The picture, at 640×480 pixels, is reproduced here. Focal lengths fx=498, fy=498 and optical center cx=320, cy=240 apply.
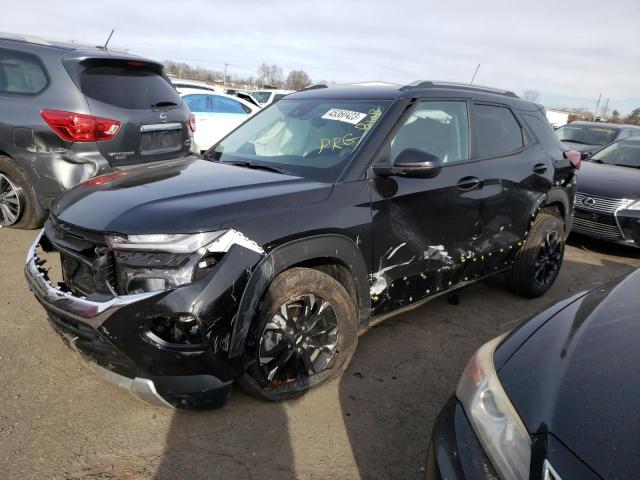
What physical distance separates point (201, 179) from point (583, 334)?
2.01m

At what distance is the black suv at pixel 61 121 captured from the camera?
14.4 feet

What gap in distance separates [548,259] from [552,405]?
11.1 ft

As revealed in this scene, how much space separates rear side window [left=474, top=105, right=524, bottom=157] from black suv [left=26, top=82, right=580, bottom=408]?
15 millimetres

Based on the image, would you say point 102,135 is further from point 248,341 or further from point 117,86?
point 248,341

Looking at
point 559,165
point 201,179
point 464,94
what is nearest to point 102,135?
point 201,179

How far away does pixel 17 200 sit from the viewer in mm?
4730

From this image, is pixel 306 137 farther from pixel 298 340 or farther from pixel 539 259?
pixel 539 259

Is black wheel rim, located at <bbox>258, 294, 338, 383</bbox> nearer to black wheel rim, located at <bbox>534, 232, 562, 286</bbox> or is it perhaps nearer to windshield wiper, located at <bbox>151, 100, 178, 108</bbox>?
black wheel rim, located at <bbox>534, 232, 562, 286</bbox>

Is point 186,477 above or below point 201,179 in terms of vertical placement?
below

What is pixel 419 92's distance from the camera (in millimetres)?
3328

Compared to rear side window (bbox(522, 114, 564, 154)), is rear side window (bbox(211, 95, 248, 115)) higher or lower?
lower

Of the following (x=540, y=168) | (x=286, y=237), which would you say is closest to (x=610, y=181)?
(x=540, y=168)

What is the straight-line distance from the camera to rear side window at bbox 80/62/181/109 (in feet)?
15.0

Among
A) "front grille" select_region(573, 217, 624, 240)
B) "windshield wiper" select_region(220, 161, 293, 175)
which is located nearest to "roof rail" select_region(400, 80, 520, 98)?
"windshield wiper" select_region(220, 161, 293, 175)
